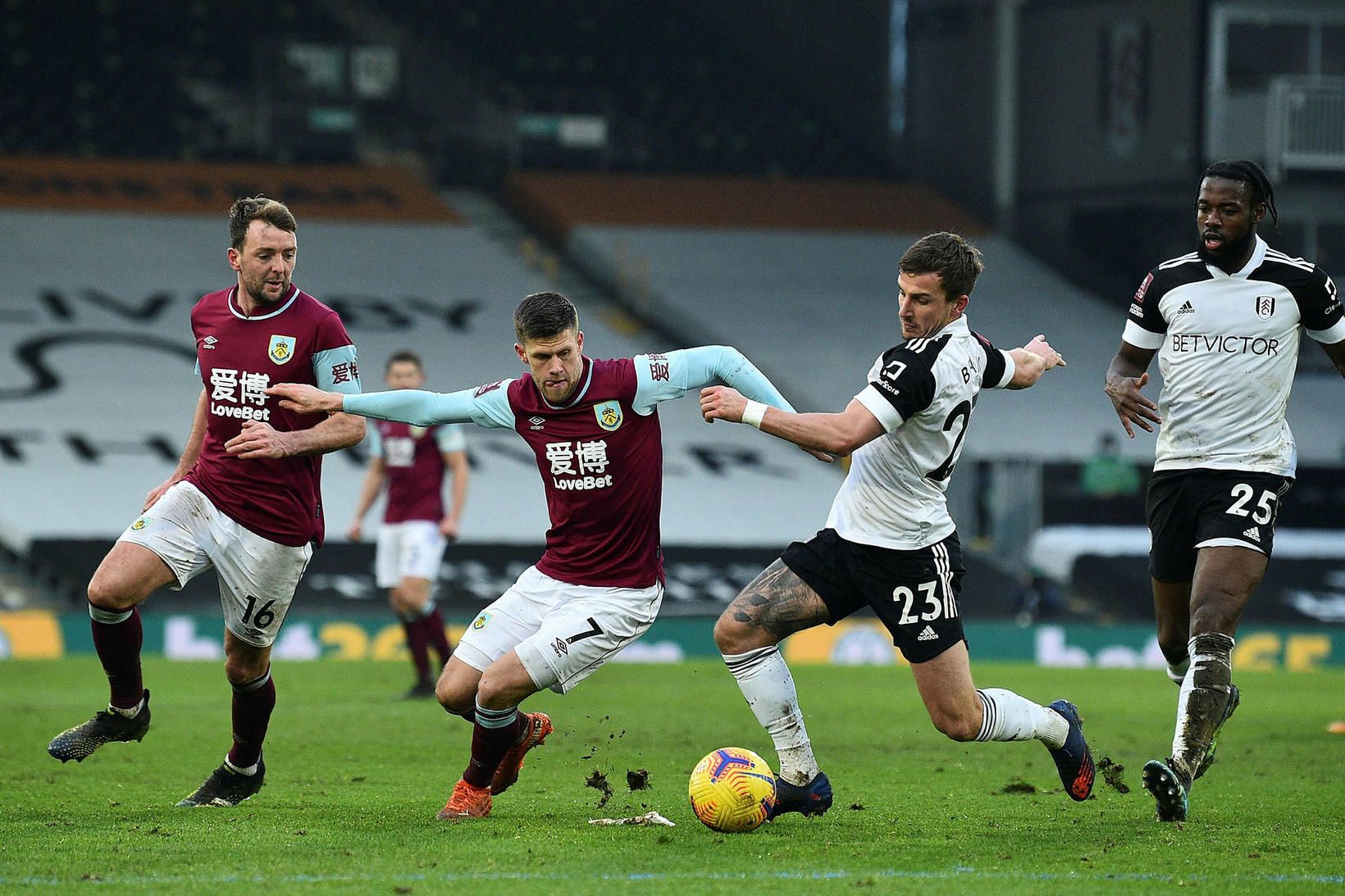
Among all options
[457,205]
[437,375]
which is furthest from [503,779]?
[457,205]

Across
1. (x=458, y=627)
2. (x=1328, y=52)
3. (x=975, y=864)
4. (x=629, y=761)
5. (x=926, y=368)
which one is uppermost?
(x=1328, y=52)

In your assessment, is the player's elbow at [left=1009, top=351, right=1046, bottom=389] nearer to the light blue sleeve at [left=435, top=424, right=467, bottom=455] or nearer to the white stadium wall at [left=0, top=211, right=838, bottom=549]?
the light blue sleeve at [left=435, top=424, right=467, bottom=455]

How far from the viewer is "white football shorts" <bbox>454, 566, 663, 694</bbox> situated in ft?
21.1

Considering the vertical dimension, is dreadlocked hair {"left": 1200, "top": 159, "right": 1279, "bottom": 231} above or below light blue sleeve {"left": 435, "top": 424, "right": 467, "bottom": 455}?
above

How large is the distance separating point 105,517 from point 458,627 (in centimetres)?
545

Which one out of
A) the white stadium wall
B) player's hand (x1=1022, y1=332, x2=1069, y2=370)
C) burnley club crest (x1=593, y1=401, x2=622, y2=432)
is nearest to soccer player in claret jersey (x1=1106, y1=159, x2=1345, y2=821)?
player's hand (x1=1022, y1=332, x2=1069, y2=370)

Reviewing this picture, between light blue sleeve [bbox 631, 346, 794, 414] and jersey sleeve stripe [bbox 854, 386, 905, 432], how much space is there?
447 mm

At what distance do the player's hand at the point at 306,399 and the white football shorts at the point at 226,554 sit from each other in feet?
2.35

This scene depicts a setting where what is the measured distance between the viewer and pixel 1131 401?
7008 mm

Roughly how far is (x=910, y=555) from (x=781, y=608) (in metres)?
0.52

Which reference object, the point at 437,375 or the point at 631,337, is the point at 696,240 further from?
the point at 437,375

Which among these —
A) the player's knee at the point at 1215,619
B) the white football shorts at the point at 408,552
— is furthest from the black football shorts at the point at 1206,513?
the white football shorts at the point at 408,552

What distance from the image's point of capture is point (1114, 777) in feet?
24.4

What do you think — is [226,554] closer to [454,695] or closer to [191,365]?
[454,695]
